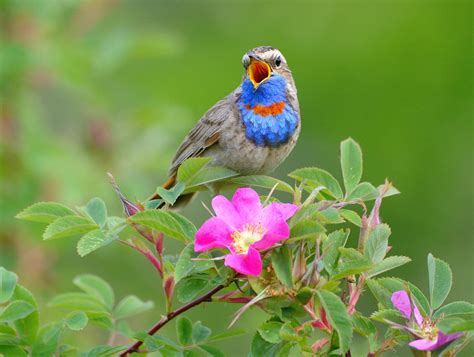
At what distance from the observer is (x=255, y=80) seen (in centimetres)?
434

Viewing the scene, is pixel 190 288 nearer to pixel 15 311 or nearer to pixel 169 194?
pixel 169 194

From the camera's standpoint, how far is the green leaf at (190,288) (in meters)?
2.36

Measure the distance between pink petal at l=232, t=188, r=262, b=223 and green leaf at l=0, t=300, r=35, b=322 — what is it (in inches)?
24.1

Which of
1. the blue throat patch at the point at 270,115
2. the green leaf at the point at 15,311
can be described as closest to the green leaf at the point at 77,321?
the green leaf at the point at 15,311

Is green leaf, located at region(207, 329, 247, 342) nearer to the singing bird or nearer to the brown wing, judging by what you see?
the singing bird

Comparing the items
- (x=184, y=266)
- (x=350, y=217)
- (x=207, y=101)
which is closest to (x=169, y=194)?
(x=184, y=266)

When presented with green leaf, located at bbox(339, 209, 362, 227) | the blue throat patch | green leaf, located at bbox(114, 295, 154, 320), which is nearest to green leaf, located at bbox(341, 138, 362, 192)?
green leaf, located at bbox(339, 209, 362, 227)

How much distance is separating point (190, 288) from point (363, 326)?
0.45 meters

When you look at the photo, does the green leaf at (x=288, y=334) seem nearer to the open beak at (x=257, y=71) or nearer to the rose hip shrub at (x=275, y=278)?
the rose hip shrub at (x=275, y=278)

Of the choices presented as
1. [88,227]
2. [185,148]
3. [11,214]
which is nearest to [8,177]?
[11,214]

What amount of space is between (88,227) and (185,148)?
2258 mm

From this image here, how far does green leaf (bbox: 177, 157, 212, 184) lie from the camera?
2.63m

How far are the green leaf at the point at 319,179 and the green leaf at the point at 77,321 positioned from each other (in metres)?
0.70

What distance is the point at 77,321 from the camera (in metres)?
2.50
